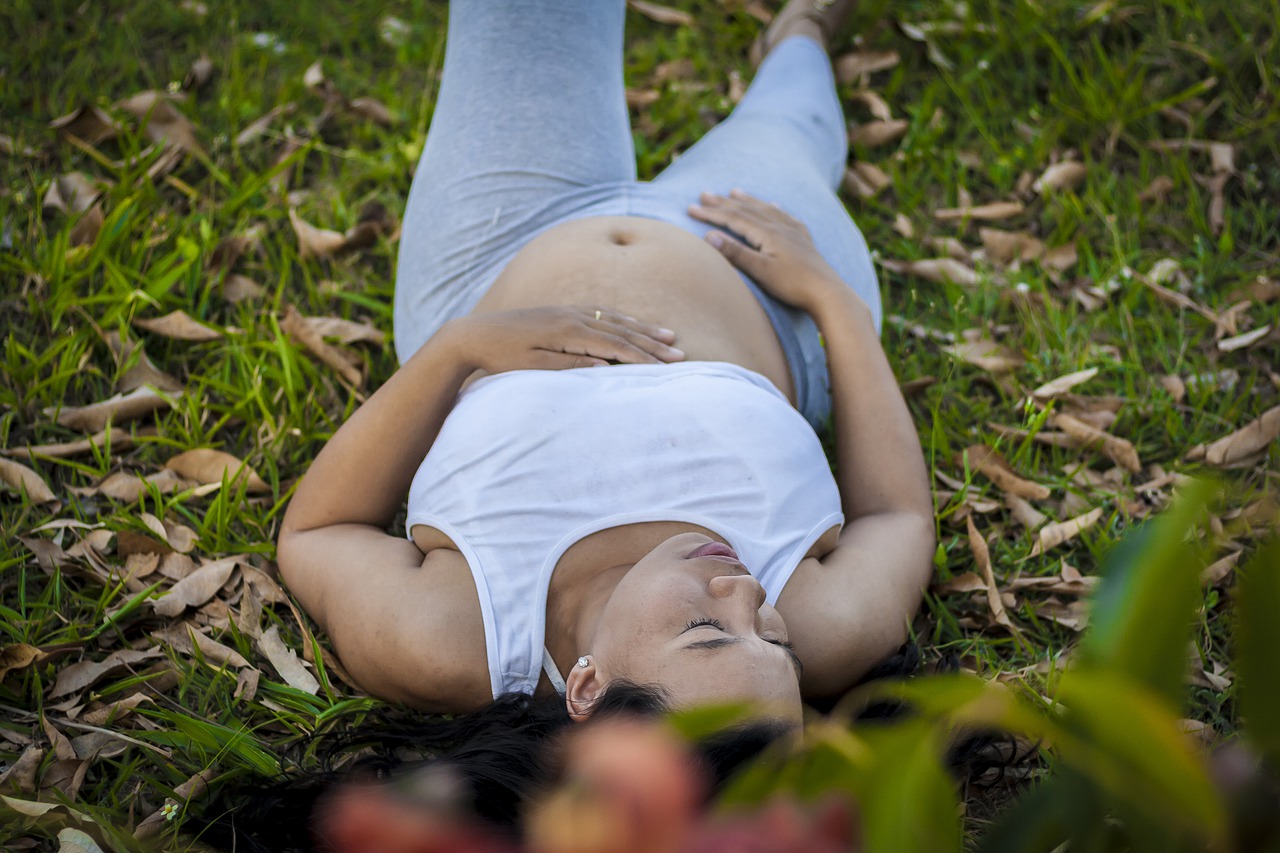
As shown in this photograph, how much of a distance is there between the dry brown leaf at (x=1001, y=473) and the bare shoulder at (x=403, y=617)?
1147 millimetres

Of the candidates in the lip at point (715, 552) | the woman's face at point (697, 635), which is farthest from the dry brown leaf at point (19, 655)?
the lip at point (715, 552)

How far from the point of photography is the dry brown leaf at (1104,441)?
2195 millimetres

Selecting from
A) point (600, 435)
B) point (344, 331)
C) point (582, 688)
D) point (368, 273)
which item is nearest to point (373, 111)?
point (368, 273)

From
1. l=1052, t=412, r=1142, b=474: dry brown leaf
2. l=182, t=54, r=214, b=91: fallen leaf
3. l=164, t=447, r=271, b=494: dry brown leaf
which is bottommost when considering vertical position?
l=1052, t=412, r=1142, b=474: dry brown leaf

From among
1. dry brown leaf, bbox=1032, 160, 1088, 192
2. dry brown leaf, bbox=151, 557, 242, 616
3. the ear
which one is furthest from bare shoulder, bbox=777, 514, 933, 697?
dry brown leaf, bbox=1032, 160, 1088, 192

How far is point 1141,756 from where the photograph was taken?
17.0 inches

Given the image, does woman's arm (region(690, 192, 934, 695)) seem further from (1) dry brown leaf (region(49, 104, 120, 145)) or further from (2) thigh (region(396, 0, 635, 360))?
(1) dry brown leaf (region(49, 104, 120, 145))

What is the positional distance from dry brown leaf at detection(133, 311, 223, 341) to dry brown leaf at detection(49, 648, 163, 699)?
843mm

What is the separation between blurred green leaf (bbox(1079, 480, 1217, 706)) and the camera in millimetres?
484

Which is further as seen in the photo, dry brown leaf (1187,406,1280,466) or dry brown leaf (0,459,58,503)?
dry brown leaf (1187,406,1280,466)

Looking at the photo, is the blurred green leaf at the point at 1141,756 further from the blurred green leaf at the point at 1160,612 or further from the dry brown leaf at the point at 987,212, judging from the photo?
the dry brown leaf at the point at 987,212

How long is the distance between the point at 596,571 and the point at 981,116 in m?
2.13

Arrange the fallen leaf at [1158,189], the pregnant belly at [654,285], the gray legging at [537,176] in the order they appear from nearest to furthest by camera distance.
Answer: the pregnant belly at [654,285] < the gray legging at [537,176] < the fallen leaf at [1158,189]

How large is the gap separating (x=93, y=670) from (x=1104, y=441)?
209cm
